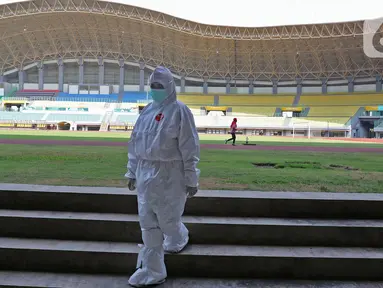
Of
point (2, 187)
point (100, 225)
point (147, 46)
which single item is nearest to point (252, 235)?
point (100, 225)

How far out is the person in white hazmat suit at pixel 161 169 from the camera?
2918mm

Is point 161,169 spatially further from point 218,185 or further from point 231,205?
point 218,185

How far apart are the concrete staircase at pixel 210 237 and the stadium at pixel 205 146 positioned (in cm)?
1

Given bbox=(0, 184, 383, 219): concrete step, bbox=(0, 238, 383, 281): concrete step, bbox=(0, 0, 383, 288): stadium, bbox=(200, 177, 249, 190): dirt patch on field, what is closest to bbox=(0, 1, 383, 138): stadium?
bbox=(0, 0, 383, 288): stadium

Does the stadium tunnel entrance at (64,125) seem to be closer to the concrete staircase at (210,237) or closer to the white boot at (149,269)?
the concrete staircase at (210,237)

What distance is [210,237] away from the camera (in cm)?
367

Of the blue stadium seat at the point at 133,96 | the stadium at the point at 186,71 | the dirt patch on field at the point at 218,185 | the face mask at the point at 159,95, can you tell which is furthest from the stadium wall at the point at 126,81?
the face mask at the point at 159,95

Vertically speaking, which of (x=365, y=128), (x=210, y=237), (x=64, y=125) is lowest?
(x=210, y=237)

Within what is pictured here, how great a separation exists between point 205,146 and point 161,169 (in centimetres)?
1492

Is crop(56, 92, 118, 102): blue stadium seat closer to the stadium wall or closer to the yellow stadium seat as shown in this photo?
the stadium wall

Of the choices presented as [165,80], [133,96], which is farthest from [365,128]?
[165,80]

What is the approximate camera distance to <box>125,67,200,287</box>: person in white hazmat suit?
2.92 metres

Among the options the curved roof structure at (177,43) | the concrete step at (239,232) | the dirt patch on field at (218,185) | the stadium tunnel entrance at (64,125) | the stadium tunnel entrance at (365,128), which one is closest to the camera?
the concrete step at (239,232)

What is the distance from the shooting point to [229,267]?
10.9ft
